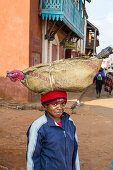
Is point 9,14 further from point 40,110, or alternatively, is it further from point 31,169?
point 31,169

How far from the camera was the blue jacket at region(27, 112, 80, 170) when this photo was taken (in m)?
1.73

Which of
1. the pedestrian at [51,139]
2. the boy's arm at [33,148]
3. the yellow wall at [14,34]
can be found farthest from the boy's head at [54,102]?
the yellow wall at [14,34]

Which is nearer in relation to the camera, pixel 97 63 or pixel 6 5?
pixel 97 63

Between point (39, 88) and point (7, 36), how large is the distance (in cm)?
683

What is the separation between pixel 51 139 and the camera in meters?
1.75

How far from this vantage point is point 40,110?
754cm

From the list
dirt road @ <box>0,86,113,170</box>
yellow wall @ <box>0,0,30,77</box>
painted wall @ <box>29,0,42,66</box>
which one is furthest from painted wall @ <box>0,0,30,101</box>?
dirt road @ <box>0,86,113,170</box>

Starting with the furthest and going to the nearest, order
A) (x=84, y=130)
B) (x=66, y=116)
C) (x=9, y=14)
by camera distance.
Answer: (x=9, y=14), (x=84, y=130), (x=66, y=116)

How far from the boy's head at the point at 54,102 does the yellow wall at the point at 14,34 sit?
633cm

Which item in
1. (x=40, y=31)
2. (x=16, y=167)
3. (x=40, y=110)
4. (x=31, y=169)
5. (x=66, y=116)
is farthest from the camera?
(x=40, y=31)

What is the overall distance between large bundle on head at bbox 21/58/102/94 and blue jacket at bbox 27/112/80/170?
11.2 inches

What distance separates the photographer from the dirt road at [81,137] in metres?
3.58

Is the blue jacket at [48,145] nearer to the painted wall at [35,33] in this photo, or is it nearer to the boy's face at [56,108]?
the boy's face at [56,108]

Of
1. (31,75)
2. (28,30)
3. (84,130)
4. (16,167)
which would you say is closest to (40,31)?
(28,30)
